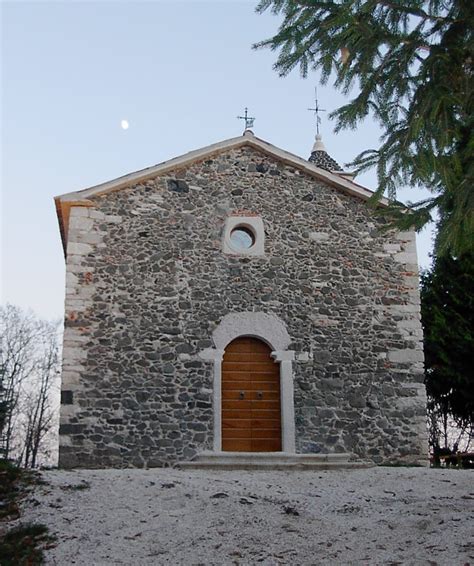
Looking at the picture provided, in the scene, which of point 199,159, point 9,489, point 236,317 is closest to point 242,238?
point 236,317

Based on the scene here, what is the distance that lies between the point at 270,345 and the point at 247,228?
2.05 m

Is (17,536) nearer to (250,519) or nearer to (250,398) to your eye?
(250,519)

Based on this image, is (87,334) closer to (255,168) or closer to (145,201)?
(145,201)

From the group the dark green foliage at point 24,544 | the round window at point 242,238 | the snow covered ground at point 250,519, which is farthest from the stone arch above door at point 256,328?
the dark green foliage at point 24,544

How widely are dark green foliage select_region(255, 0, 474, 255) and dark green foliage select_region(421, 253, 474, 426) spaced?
10392 millimetres

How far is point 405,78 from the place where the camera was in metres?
6.71

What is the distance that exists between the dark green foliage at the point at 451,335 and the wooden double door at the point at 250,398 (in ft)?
21.8

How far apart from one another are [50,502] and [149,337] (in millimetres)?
4355

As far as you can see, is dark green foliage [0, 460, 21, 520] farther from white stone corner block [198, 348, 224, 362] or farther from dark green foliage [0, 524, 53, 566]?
white stone corner block [198, 348, 224, 362]

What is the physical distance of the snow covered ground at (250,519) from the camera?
6.21 meters

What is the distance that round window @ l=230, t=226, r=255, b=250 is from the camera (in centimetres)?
1239

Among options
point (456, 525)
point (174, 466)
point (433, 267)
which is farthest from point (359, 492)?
point (433, 267)

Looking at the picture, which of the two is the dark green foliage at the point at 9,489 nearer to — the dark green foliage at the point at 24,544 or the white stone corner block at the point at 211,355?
the dark green foliage at the point at 24,544

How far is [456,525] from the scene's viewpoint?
6.90 meters
